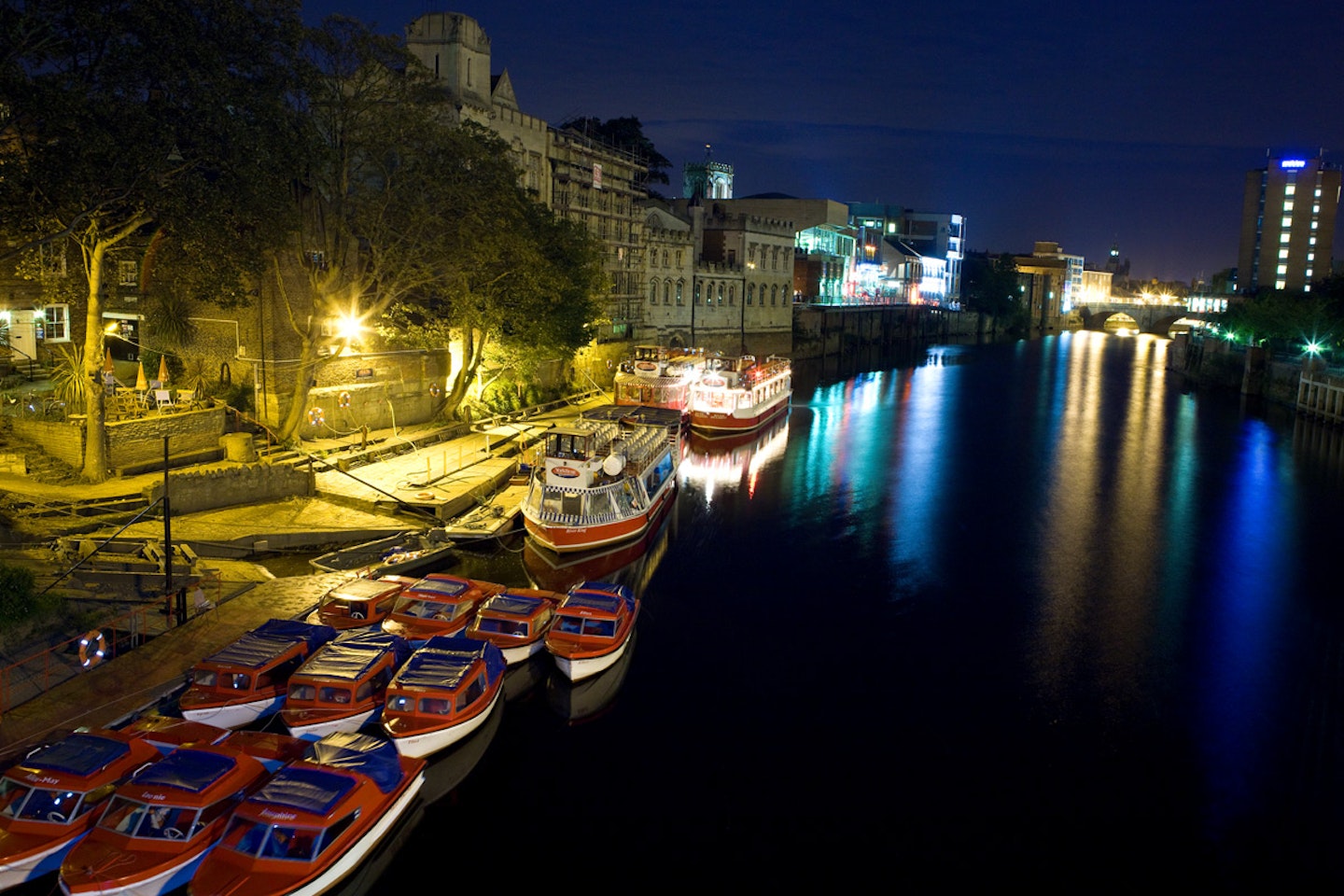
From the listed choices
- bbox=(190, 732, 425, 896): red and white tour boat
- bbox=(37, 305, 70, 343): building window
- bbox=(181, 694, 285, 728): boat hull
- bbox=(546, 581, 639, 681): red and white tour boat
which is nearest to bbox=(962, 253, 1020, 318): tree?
bbox=(37, 305, 70, 343): building window

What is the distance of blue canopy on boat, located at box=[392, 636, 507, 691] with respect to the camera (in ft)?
58.3

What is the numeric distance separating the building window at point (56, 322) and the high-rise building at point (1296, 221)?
17787cm

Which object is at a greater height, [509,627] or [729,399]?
[729,399]

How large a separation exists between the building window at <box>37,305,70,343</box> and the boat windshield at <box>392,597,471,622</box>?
19790 millimetres

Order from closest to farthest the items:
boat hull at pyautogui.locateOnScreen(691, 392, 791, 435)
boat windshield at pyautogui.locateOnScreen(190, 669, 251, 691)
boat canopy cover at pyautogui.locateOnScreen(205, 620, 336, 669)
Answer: boat windshield at pyautogui.locateOnScreen(190, 669, 251, 691), boat canopy cover at pyautogui.locateOnScreen(205, 620, 336, 669), boat hull at pyautogui.locateOnScreen(691, 392, 791, 435)

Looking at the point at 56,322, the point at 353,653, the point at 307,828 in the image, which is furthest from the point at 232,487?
the point at 307,828

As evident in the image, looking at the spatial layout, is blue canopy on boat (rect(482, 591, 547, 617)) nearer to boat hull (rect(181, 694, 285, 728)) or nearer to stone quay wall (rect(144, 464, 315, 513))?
boat hull (rect(181, 694, 285, 728))

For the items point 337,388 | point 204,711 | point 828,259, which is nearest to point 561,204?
point 337,388

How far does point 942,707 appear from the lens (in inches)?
831

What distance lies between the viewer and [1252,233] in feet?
554

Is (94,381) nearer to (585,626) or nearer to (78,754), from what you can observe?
(78,754)

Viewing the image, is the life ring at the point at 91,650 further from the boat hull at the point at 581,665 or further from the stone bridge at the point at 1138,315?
the stone bridge at the point at 1138,315

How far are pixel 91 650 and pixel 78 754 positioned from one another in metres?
4.35

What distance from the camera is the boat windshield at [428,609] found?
837 inches
